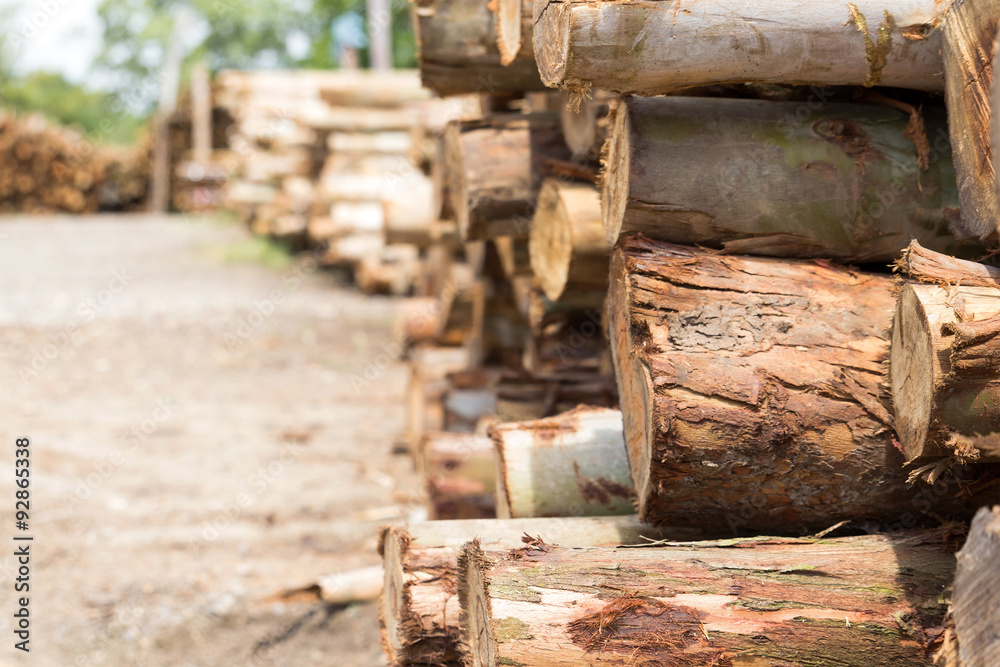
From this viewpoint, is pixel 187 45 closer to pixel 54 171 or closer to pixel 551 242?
pixel 54 171

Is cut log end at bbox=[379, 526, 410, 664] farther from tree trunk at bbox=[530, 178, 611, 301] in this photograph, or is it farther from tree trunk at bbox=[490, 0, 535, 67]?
tree trunk at bbox=[490, 0, 535, 67]

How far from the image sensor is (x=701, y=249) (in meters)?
1.85

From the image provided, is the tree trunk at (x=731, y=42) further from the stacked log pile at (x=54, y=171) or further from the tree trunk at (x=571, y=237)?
the stacked log pile at (x=54, y=171)

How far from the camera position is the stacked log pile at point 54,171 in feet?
61.2

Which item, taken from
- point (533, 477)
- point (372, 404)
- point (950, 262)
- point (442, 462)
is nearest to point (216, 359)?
point (372, 404)

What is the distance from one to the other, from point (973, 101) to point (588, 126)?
1.08 m

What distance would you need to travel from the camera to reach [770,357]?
170 centimetres

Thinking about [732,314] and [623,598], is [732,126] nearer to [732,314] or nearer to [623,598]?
[732,314]

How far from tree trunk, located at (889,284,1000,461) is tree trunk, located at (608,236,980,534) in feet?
0.57

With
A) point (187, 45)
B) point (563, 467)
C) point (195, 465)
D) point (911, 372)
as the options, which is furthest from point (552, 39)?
point (187, 45)

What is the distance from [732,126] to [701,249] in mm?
288

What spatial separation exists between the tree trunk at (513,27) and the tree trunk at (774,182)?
437 mm

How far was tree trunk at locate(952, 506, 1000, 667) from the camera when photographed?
3.80ft

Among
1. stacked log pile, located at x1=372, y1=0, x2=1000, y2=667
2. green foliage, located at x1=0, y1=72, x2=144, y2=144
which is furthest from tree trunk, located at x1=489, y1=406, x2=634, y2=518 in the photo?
green foliage, located at x1=0, y1=72, x2=144, y2=144
